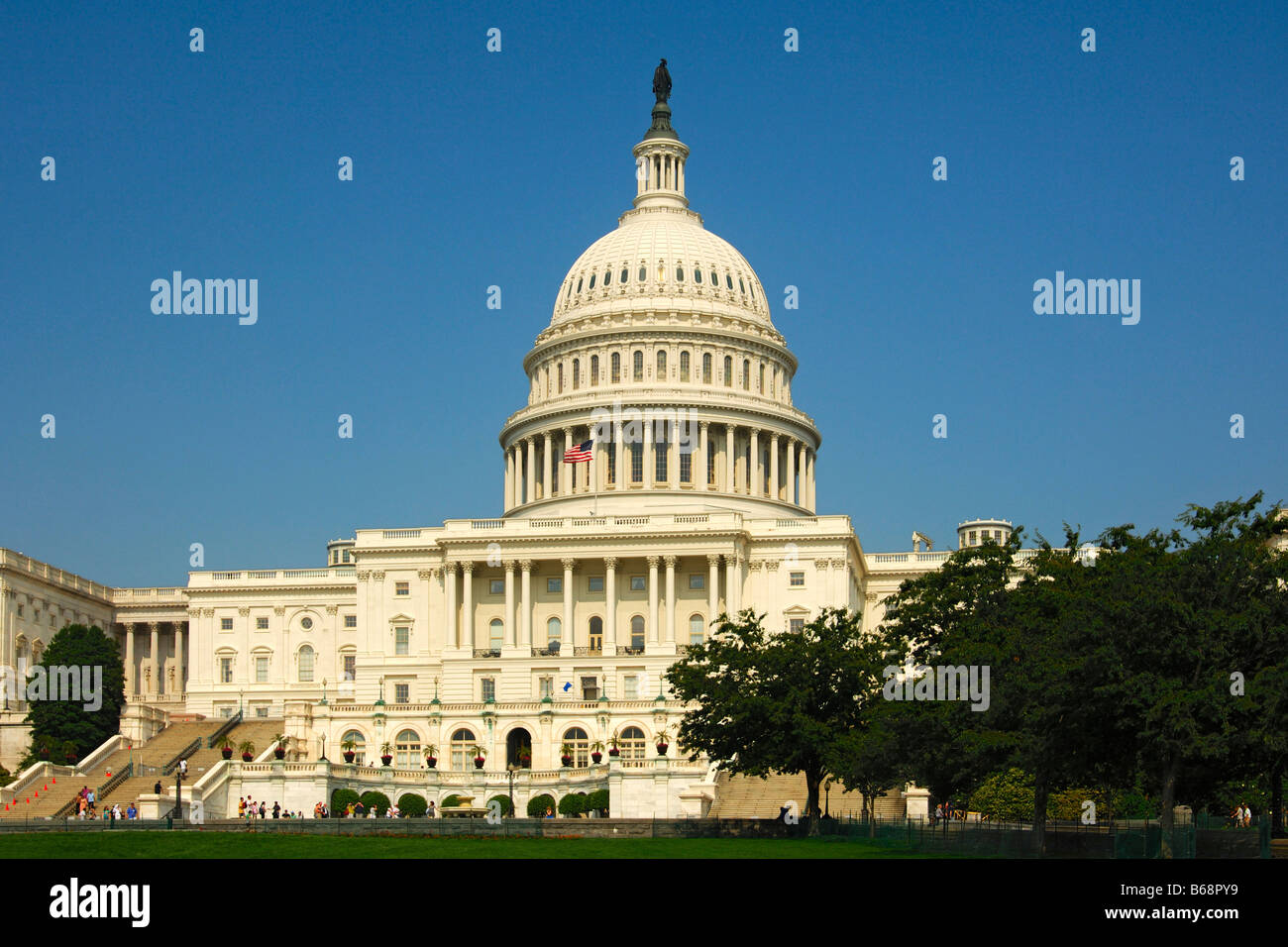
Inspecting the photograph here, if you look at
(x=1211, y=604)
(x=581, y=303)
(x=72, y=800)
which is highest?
(x=581, y=303)

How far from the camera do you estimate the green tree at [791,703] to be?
215 ft

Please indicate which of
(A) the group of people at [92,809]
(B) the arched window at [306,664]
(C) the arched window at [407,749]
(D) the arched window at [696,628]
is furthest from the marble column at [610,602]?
(A) the group of people at [92,809]

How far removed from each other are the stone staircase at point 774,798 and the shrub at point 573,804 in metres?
5.61

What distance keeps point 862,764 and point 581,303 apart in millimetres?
81759

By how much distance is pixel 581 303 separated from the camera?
449 ft

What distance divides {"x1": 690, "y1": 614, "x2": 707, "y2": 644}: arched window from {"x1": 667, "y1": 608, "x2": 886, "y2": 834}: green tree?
40.1 m

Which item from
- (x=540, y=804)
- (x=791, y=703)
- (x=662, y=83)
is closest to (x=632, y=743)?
(x=540, y=804)

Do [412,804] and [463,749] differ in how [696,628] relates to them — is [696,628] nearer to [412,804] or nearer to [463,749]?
[463,749]

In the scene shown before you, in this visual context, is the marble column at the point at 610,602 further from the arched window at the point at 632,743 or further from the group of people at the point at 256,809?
the group of people at the point at 256,809

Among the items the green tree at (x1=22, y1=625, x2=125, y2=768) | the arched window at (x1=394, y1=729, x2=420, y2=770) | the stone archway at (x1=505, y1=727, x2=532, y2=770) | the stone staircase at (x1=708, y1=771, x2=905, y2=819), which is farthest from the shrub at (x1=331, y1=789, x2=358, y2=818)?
the green tree at (x1=22, y1=625, x2=125, y2=768)

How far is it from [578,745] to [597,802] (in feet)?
45.9

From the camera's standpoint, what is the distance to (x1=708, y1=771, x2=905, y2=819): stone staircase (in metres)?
73.2

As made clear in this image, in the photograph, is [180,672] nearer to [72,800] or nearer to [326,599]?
[326,599]
